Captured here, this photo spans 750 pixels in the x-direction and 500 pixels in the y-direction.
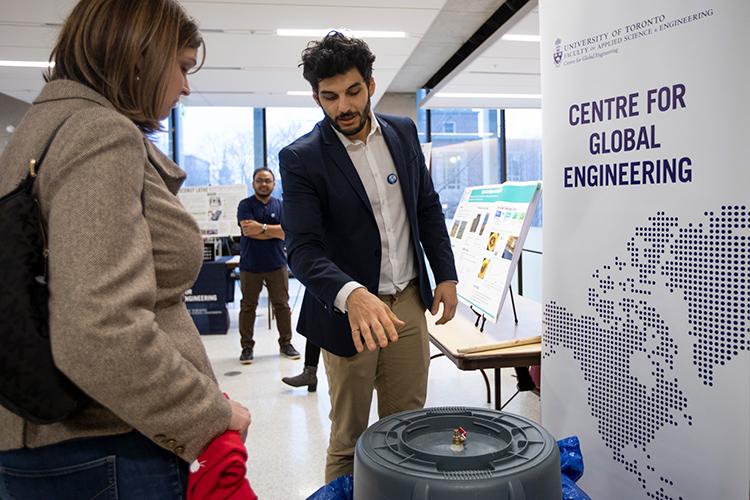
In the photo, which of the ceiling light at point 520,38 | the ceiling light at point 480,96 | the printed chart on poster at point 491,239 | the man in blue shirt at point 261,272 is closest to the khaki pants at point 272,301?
the man in blue shirt at point 261,272

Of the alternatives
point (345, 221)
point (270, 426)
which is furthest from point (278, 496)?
point (345, 221)

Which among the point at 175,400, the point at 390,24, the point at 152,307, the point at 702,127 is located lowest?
the point at 175,400

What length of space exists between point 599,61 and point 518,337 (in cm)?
114

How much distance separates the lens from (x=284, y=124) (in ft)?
32.4

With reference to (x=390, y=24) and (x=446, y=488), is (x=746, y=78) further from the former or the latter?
(x=390, y=24)

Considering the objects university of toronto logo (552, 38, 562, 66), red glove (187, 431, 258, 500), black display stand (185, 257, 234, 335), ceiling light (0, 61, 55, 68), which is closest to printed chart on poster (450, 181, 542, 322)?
university of toronto logo (552, 38, 562, 66)

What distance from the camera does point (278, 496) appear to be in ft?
8.13

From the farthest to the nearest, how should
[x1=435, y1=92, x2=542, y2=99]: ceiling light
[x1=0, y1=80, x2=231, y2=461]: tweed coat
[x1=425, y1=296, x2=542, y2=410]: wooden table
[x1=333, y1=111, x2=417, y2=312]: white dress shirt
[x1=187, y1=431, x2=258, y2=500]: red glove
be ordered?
[x1=435, y1=92, x2=542, y2=99]: ceiling light < [x1=425, y1=296, x2=542, y2=410]: wooden table < [x1=333, y1=111, x2=417, y2=312]: white dress shirt < [x1=187, y1=431, x2=258, y2=500]: red glove < [x1=0, y1=80, x2=231, y2=461]: tweed coat

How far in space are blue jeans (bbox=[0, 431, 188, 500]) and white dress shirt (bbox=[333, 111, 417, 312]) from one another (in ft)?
3.01

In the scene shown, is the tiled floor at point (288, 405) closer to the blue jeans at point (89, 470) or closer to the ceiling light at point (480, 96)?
the blue jeans at point (89, 470)

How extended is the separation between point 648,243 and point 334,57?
3.20 feet

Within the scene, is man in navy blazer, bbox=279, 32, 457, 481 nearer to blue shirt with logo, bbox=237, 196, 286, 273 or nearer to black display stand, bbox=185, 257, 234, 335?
blue shirt with logo, bbox=237, 196, 286, 273

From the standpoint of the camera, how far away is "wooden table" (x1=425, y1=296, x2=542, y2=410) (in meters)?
1.93

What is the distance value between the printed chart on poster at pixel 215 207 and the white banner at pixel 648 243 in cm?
553
